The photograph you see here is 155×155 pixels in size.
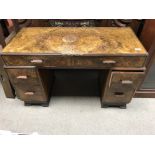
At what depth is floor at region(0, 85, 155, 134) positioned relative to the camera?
54.2 inches

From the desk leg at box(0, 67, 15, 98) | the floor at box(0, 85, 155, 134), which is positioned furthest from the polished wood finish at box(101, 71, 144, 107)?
the desk leg at box(0, 67, 15, 98)

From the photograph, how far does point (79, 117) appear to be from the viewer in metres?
1.46

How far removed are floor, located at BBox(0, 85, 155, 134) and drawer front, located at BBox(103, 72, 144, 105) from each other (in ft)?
0.56

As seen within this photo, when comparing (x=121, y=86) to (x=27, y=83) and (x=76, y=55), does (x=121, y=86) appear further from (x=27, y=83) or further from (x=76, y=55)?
(x=27, y=83)

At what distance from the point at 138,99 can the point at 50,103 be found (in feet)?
3.09

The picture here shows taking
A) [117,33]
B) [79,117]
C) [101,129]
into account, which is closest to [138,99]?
[101,129]

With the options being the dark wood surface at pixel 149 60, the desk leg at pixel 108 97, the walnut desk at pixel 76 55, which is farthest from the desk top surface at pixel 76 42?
the desk leg at pixel 108 97

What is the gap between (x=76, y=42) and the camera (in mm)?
1157

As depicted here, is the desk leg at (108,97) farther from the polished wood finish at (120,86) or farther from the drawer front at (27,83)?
the drawer front at (27,83)

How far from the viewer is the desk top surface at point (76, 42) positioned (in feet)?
3.55

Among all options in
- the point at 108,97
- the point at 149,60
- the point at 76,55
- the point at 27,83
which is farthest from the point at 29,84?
the point at 149,60

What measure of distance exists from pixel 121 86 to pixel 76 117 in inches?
20.8

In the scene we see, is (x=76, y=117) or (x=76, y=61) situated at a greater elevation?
(x=76, y=61)

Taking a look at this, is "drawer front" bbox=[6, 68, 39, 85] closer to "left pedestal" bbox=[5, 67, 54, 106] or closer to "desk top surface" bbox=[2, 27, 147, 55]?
"left pedestal" bbox=[5, 67, 54, 106]
